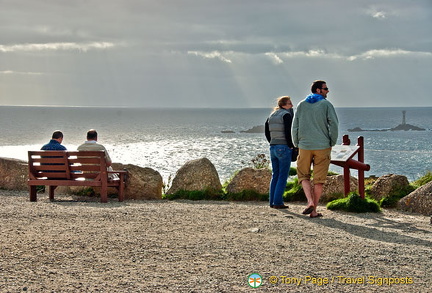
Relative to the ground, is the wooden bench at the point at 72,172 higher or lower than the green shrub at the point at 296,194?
higher

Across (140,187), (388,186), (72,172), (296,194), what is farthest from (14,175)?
(388,186)

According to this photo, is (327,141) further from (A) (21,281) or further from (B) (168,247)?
(A) (21,281)

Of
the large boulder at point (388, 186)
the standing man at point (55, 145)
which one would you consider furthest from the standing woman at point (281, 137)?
the standing man at point (55, 145)

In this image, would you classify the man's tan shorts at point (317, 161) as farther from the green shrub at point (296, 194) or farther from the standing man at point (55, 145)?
the standing man at point (55, 145)

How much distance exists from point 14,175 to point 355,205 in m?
8.35

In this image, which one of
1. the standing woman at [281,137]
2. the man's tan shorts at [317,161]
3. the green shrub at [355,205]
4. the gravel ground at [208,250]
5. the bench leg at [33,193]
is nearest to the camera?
the gravel ground at [208,250]

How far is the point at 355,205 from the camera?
12102 millimetres

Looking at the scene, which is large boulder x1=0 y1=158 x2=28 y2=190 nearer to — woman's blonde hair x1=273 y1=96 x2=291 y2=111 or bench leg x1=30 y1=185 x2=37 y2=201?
bench leg x1=30 y1=185 x2=37 y2=201

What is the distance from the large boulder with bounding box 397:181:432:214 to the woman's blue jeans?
2.45m

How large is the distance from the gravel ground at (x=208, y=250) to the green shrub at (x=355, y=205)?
307 mm

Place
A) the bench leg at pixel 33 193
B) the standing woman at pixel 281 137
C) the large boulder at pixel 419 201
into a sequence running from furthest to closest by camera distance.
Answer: the bench leg at pixel 33 193
the large boulder at pixel 419 201
the standing woman at pixel 281 137

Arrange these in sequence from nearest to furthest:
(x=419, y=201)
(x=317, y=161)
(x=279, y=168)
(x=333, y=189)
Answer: (x=317, y=161) → (x=279, y=168) → (x=419, y=201) → (x=333, y=189)

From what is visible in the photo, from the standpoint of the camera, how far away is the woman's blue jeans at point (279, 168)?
11945mm

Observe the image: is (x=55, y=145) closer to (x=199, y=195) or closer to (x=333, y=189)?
(x=199, y=195)
